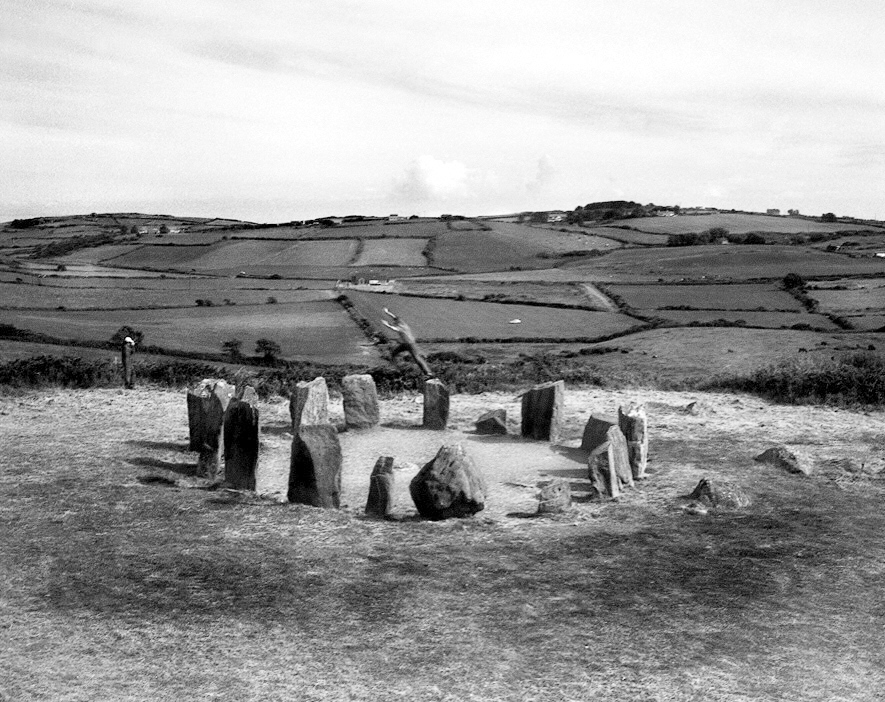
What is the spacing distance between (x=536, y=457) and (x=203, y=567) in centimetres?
740

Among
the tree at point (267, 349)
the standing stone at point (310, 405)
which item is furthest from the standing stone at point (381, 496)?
the tree at point (267, 349)

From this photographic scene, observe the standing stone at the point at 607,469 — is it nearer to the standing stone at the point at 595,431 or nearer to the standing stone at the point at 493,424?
the standing stone at the point at 595,431

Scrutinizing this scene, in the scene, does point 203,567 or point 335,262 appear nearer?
point 203,567

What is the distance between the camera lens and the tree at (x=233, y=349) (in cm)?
3841

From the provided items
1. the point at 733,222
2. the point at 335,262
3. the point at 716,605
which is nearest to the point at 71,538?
the point at 716,605

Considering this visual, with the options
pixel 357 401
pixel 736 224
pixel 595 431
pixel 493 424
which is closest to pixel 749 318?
pixel 493 424

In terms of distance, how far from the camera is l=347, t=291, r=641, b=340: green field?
1890 inches

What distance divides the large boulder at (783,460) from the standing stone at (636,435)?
1.93 m

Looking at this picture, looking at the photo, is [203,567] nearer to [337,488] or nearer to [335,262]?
[337,488]

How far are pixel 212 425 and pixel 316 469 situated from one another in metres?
3.12

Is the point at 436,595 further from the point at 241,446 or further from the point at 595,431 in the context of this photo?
the point at 595,431

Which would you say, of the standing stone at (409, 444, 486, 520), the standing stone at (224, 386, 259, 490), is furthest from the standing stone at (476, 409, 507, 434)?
the standing stone at (409, 444, 486, 520)

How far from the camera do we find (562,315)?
55.1m

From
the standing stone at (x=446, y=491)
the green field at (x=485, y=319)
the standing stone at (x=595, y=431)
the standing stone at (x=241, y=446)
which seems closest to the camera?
the standing stone at (x=446, y=491)
